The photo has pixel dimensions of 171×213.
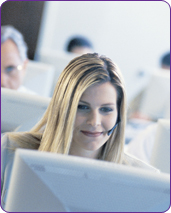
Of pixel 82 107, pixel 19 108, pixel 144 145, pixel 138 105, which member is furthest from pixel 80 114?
pixel 138 105

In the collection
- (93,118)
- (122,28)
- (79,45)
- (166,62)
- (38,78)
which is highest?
(122,28)

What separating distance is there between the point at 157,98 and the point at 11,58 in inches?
47.4

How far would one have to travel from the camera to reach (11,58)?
261 centimetres

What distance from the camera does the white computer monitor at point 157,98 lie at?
3117 millimetres

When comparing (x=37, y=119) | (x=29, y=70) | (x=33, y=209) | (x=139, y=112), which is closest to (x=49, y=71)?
(x=29, y=70)

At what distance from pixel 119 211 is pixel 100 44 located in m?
6.36

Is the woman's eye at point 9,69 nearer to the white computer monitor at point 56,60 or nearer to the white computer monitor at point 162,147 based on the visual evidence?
the white computer monitor at point 56,60

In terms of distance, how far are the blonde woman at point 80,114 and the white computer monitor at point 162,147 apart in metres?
0.26

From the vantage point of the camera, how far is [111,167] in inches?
29.8

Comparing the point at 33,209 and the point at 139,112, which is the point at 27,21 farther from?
the point at 33,209

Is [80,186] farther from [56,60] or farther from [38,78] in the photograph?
[56,60]

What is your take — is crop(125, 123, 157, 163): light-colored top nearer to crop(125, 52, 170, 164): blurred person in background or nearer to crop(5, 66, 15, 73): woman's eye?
crop(125, 52, 170, 164): blurred person in background

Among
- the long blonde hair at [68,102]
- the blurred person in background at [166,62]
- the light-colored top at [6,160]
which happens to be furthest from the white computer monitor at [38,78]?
the light-colored top at [6,160]

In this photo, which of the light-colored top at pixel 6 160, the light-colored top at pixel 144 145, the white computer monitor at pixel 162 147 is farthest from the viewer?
the light-colored top at pixel 144 145
